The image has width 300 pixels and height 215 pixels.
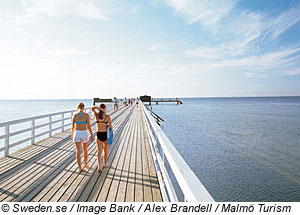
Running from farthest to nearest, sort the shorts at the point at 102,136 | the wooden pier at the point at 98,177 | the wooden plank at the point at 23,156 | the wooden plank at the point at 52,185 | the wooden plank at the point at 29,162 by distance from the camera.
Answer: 1. the wooden plank at the point at 23,156
2. the shorts at the point at 102,136
3. the wooden plank at the point at 29,162
4. the wooden plank at the point at 52,185
5. the wooden pier at the point at 98,177

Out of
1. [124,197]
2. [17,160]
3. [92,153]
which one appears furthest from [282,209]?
[17,160]

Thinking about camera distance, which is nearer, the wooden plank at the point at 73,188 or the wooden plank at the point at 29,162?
the wooden plank at the point at 73,188

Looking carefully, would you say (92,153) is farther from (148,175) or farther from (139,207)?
(139,207)

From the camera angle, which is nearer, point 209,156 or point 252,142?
point 209,156

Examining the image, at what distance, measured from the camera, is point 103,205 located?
8.98ft

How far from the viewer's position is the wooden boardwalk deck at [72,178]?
3.28 metres

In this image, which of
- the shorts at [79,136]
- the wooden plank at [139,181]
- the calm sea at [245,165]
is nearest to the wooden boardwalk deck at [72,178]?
the wooden plank at [139,181]

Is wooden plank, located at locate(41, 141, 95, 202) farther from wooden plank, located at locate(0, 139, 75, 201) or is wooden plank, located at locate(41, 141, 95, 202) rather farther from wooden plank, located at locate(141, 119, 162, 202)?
wooden plank, located at locate(141, 119, 162, 202)

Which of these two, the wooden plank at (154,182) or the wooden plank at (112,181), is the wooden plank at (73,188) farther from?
the wooden plank at (154,182)

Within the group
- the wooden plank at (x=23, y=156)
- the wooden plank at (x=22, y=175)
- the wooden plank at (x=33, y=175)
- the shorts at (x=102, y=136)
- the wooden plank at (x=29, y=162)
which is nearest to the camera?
the wooden plank at (x=33, y=175)

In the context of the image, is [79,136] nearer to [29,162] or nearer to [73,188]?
[73,188]

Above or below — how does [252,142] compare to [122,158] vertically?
below

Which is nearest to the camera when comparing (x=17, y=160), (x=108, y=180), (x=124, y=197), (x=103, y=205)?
(x=103, y=205)

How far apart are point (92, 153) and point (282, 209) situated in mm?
5011
